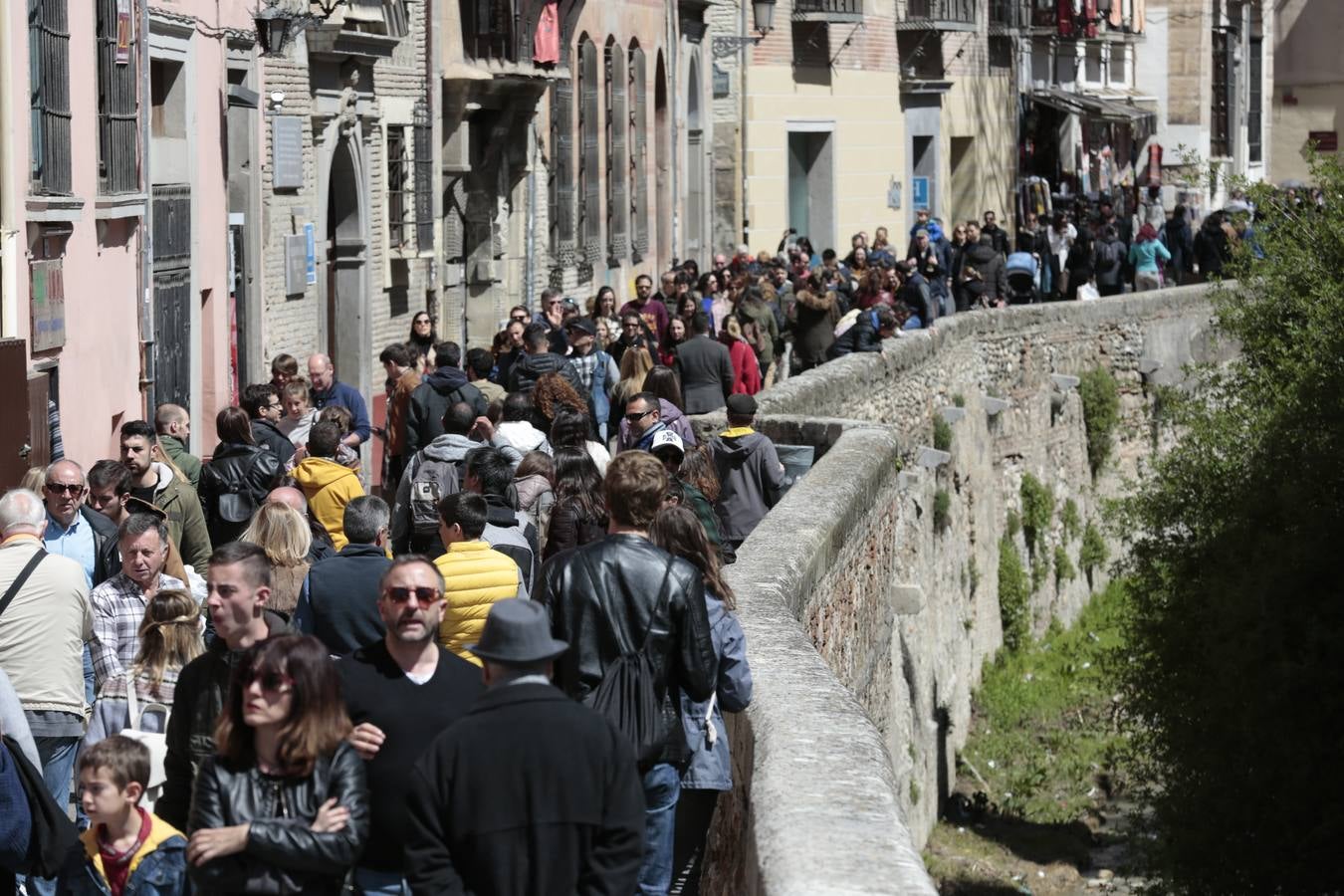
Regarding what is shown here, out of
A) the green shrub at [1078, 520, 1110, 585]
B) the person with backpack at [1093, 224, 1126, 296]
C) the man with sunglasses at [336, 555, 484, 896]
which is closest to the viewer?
the man with sunglasses at [336, 555, 484, 896]

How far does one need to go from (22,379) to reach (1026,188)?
97.4ft

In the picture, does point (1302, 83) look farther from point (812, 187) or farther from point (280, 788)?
point (280, 788)

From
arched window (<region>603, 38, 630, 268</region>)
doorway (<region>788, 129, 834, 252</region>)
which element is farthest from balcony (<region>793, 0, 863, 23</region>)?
arched window (<region>603, 38, 630, 268</region>)

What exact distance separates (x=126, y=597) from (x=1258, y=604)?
11.3 metres

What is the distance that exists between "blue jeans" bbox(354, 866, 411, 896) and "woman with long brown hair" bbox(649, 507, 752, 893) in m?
1.26

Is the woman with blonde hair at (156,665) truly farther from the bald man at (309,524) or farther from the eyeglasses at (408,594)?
the eyeglasses at (408,594)

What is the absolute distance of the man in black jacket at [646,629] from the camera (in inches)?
234

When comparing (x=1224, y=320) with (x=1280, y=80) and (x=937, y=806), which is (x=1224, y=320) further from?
(x=1280, y=80)

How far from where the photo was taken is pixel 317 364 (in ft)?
42.4

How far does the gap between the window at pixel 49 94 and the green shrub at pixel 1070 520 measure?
631 inches

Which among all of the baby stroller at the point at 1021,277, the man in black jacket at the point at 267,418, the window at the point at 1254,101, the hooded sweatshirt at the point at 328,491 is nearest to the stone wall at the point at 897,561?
the baby stroller at the point at 1021,277

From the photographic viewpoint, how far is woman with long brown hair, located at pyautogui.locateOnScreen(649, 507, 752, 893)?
6121 millimetres

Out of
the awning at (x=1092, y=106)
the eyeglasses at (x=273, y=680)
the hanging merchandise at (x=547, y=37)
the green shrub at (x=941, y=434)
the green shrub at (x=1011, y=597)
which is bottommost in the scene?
the green shrub at (x=1011, y=597)

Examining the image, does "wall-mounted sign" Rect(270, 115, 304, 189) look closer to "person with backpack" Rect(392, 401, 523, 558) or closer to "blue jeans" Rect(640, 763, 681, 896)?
"person with backpack" Rect(392, 401, 523, 558)
